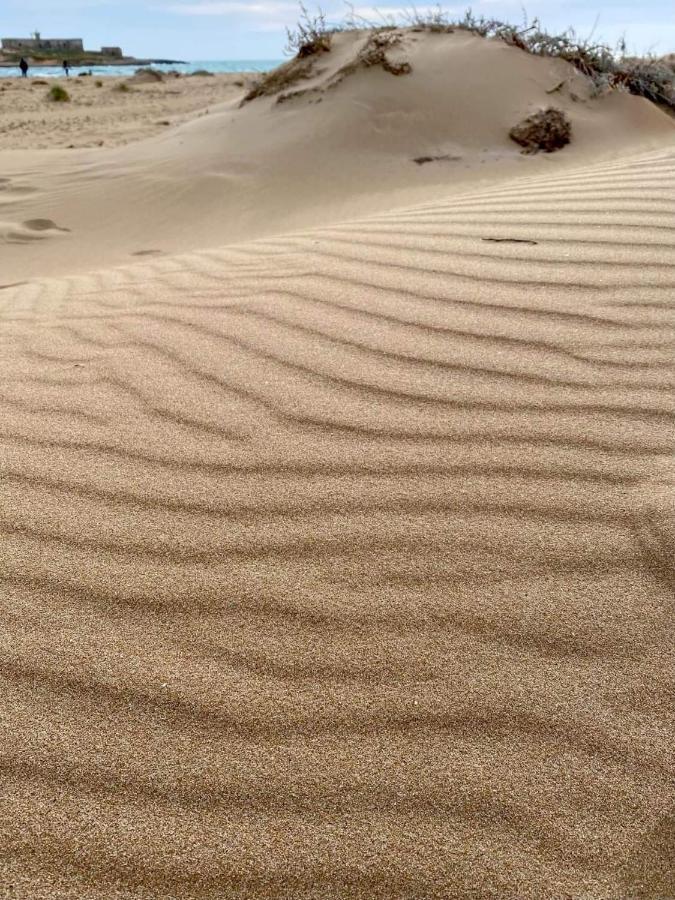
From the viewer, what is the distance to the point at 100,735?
1.20 metres

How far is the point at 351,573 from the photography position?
1478 millimetres

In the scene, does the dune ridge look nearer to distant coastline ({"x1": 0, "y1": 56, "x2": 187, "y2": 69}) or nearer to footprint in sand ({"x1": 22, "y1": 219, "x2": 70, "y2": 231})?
footprint in sand ({"x1": 22, "y1": 219, "x2": 70, "y2": 231})

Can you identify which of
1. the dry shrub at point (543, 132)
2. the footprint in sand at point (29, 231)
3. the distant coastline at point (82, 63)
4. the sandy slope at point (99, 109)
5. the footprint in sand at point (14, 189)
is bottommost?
the footprint in sand at point (29, 231)

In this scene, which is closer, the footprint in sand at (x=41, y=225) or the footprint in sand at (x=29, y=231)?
the footprint in sand at (x=29, y=231)

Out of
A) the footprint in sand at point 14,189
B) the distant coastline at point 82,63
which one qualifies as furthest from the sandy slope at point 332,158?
the distant coastline at point 82,63

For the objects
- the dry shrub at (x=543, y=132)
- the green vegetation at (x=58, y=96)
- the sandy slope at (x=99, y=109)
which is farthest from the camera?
the green vegetation at (x=58, y=96)

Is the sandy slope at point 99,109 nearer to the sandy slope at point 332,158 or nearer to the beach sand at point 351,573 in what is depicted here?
the sandy slope at point 332,158

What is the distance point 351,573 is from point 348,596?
2.3 inches

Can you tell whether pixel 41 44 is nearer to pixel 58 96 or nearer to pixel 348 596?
pixel 58 96

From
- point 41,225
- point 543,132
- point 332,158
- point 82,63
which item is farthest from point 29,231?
point 82,63

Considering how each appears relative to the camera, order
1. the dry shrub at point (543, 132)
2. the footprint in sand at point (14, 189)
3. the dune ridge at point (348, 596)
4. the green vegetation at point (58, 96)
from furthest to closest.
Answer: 1. the green vegetation at point (58, 96)
2. the footprint in sand at point (14, 189)
3. the dry shrub at point (543, 132)
4. the dune ridge at point (348, 596)

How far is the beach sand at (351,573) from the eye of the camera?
1069 mm

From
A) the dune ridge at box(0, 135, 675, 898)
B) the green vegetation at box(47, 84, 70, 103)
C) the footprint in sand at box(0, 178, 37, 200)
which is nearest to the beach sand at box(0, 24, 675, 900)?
the dune ridge at box(0, 135, 675, 898)

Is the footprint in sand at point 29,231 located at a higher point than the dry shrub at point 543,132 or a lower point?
lower
